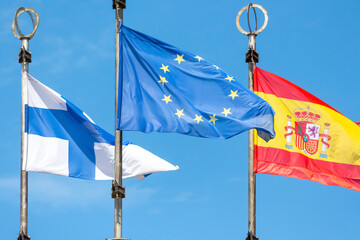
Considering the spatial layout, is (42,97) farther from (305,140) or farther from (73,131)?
(305,140)

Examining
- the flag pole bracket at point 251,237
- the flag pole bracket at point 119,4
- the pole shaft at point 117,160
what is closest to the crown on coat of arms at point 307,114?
the flag pole bracket at point 251,237

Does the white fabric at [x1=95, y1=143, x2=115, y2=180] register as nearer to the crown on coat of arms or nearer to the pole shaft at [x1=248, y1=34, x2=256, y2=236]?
the pole shaft at [x1=248, y1=34, x2=256, y2=236]

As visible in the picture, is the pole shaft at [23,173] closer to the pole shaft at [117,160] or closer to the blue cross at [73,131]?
the blue cross at [73,131]

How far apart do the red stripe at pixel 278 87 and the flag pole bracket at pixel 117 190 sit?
7.22 metres

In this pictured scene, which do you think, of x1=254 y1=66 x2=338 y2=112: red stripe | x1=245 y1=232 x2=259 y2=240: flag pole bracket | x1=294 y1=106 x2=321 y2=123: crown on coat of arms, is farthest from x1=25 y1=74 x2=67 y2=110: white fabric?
x1=294 y1=106 x2=321 y2=123: crown on coat of arms

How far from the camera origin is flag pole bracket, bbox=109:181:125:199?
32375mm

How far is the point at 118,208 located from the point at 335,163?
9509 mm

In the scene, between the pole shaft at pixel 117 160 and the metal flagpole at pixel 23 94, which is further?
the metal flagpole at pixel 23 94

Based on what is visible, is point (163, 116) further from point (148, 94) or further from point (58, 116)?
point (58, 116)

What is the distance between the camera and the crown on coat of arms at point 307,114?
38219 millimetres

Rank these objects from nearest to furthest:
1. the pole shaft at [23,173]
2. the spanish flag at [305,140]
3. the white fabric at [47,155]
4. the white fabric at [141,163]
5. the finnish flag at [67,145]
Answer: the pole shaft at [23,173] < the white fabric at [47,155] < the finnish flag at [67,145] < the white fabric at [141,163] < the spanish flag at [305,140]

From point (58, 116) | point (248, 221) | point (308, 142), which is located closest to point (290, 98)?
point (308, 142)

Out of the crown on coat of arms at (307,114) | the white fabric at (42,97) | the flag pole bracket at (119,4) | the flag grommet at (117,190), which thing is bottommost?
the flag grommet at (117,190)

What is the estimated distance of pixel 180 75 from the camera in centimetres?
3416
